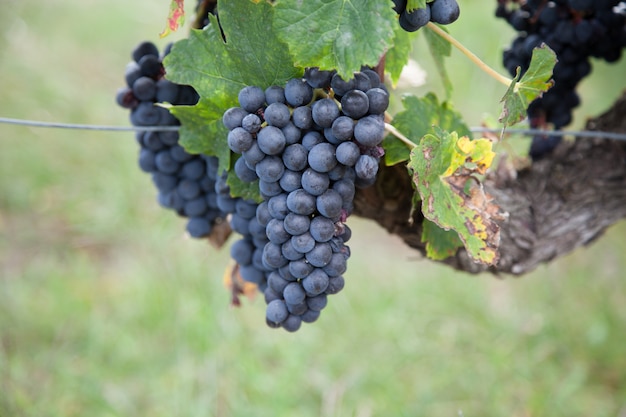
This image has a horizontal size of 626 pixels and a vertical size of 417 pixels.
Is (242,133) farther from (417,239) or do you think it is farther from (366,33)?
(417,239)

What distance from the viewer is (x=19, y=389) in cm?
246

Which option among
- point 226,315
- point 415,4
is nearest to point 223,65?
point 415,4

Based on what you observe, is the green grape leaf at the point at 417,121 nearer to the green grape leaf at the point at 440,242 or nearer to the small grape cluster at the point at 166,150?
the green grape leaf at the point at 440,242

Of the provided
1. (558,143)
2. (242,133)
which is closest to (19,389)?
(242,133)

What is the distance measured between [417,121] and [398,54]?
140 millimetres

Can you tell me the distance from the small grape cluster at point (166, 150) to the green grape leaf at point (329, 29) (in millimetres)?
463

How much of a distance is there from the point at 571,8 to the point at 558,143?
1.41 ft

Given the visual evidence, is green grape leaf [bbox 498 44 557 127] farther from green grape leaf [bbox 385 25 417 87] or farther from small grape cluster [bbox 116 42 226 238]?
small grape cluster [bbox 116 42 226 238]

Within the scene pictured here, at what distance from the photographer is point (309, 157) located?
91cm

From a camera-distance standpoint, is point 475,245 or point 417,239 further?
point 417,239

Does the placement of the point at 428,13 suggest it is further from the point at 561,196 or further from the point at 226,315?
the point at 226,315

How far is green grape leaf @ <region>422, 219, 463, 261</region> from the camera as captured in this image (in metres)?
1.21

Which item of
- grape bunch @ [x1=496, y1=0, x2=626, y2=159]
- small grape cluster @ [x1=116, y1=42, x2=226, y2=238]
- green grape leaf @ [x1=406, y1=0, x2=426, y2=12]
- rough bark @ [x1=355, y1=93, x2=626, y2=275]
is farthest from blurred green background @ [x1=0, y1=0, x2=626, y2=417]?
green grape leaf @ [x1=406, y1=0, x2=426, y2=12]

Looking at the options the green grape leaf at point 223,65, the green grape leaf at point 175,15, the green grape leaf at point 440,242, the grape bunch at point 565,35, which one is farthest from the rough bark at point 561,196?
the green grape leaf at point 175,15
